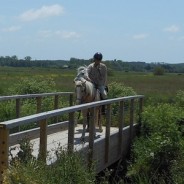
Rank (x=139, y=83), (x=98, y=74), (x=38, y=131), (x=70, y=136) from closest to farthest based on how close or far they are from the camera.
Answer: (x=70, y=136) → (x=38, y=131) → (x=98, y=74) → (x=139, y=83)

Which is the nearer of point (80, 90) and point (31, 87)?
point (80, 90)

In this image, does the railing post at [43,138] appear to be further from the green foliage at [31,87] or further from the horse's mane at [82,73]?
the green foliage at [31,87]

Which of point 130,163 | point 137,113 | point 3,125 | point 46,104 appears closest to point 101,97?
point 130,163

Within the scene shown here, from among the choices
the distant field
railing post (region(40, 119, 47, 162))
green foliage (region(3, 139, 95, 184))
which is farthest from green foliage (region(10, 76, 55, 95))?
green foliage (region(3, 139, 95, 184))

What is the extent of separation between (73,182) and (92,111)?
2.95 metres

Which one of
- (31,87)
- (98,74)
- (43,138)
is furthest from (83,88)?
(31,87)

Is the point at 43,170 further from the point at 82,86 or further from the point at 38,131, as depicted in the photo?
the point at 38,131

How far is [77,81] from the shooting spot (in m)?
10.6

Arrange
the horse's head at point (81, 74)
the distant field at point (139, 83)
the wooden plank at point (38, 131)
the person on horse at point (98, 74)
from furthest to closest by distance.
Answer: the distant field at point (139, 83) < the person on horse at point (98, 74) < the horse's head at point (81, 74) < the wooden plank at point (38, 131)

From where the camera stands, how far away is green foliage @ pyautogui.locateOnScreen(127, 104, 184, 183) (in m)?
10.5

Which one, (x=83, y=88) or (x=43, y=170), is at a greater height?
(x=83, y=88)

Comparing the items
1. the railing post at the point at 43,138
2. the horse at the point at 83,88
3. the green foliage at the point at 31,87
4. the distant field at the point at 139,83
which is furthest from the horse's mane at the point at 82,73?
the distant field at the point at 139,83

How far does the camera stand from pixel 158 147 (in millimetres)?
11133

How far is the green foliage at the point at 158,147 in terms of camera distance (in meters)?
10.5
